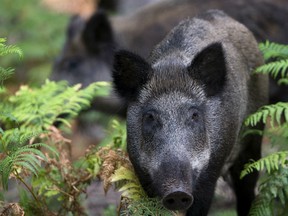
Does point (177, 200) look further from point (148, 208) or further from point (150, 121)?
point (150, 121)

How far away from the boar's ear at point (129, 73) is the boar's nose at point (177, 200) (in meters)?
1.23

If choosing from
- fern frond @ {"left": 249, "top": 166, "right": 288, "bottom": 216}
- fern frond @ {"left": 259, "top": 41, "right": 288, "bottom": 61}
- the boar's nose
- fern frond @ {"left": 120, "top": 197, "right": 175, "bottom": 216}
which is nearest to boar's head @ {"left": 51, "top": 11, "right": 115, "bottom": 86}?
fern frond @ {"left": 259, "top": 41, "right": 288, "bottom": 61}

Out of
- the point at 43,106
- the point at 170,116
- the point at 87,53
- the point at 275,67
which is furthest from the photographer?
the point at 87,53

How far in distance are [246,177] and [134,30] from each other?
5.15 metres

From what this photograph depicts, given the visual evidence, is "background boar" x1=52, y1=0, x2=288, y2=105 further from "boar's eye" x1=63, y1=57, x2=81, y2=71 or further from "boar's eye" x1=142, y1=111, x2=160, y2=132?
"boar's eye" x1=142, y1=111, x2=160, y2=132

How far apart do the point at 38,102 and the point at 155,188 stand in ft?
7.41

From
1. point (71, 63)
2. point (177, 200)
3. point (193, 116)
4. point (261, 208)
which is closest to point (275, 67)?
point (193, 116)

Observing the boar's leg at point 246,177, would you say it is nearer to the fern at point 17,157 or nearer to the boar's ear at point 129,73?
the boar's ear at point 129,73

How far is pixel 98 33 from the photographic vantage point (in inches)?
461

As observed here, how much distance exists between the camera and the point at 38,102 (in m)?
7.06

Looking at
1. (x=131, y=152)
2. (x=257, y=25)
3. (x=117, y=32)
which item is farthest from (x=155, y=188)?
(x=117, y=32)

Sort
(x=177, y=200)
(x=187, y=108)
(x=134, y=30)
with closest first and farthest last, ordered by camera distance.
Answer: (x=177, y=200), (x=187, y=108), (x=134, y=30)

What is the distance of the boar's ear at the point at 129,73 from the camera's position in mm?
5781

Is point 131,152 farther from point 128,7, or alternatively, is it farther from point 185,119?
point 128,7
